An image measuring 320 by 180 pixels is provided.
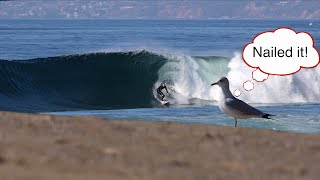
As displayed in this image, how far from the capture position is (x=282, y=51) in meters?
18.0

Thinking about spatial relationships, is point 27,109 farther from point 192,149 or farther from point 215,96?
point 192,149

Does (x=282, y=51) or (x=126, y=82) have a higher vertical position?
(x=282, y=51)

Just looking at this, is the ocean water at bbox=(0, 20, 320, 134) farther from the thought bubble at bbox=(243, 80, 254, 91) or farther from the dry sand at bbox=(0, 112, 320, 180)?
the dry sand at bbox=(0, 112, 320, 180)

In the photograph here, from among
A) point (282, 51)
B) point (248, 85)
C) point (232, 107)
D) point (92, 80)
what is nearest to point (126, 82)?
point (92, 80)

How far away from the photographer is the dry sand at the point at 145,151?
18.9 feet

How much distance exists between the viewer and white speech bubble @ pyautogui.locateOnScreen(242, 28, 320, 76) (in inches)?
722

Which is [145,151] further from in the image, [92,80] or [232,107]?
[92,80]

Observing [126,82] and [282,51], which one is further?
[126,82]

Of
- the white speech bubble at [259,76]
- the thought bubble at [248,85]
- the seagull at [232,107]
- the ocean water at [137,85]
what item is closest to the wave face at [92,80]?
the ocean water at [137,85]

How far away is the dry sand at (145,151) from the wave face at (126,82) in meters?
11.6

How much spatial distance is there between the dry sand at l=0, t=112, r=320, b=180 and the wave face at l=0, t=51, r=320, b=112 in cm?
1164

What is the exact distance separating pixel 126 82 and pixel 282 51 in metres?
7.83

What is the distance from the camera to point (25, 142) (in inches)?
267

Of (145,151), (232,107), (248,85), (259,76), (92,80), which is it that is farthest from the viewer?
(92,80)
